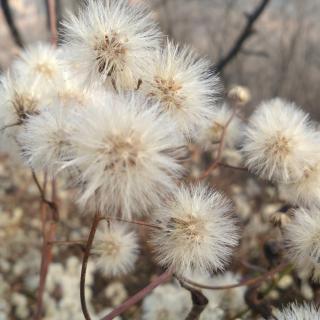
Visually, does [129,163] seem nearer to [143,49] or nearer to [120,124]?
[120,124]

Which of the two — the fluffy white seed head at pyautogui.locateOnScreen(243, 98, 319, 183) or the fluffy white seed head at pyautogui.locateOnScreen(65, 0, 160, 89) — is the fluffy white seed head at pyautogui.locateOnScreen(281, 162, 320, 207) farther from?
the fluffy white seed head at pyautogui.locateOnScreen(65, 0, 160, 89)

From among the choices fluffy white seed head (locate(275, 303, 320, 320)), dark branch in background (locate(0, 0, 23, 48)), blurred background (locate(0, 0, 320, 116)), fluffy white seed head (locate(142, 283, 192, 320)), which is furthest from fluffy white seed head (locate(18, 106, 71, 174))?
blurred background (locate(0, 0, 320, 116))

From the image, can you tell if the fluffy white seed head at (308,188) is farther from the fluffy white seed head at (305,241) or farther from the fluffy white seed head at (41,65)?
the fluffy white seed head at (41,65)

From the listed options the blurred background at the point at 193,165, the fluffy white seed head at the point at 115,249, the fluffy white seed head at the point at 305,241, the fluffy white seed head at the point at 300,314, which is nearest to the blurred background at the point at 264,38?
the blurred background at the point at 193,165

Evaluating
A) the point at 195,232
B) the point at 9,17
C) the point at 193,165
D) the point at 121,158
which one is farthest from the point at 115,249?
the point at 193,165

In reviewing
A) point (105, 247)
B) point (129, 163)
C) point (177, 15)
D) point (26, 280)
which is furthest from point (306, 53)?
point (129, 163)
